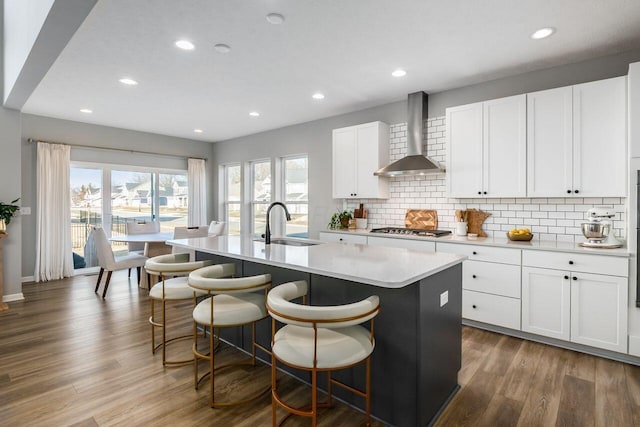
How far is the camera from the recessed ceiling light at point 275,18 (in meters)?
2.47

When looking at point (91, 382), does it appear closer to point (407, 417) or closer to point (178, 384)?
point (178, 384)

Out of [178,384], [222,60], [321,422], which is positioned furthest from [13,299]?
[321,422]

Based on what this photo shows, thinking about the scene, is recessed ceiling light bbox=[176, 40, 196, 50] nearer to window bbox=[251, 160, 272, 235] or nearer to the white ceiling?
the white ceiling

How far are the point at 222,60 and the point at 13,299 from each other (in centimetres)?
408

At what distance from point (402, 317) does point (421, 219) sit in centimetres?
273

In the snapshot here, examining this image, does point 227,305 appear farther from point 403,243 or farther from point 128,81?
point 128,81

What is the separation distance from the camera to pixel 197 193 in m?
7.29

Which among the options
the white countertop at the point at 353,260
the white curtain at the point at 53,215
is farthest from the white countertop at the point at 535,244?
the white curtain at the point at 53,215

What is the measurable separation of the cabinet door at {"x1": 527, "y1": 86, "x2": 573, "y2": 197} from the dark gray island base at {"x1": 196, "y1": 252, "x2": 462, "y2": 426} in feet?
5.63

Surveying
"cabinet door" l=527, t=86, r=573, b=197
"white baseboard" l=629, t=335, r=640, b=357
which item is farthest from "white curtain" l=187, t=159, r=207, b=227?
"white baseboard" l=629, t=335, r=640, b=357

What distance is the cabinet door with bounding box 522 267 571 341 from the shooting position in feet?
9.62

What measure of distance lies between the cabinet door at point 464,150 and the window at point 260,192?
12.0 ft

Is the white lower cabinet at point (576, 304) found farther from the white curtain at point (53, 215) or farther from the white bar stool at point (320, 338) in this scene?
the white curtain at point (53, 215)

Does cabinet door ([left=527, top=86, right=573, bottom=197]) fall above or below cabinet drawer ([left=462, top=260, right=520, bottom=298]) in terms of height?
above
